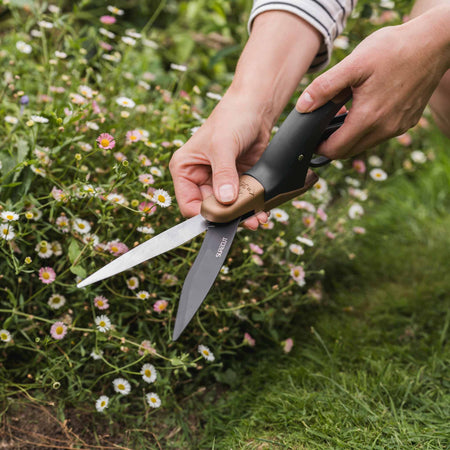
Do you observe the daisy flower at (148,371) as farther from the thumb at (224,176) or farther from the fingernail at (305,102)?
the fingernail at (305,102)

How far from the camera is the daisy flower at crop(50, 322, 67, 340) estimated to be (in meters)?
1.23

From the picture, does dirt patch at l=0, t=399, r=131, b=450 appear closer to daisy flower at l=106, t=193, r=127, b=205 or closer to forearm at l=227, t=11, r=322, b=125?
daisy flower at l=106, t=193, r=127, b=205

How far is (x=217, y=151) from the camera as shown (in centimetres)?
117

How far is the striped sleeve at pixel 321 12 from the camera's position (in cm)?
135

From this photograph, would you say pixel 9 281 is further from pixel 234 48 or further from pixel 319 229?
pixel 234 48

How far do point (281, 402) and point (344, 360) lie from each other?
0.97 ft

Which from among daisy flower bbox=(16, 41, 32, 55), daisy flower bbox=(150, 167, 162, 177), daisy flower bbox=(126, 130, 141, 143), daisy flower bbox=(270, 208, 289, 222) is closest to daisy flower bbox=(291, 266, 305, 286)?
daisy flower bbox=(270, 208, 289, 222)

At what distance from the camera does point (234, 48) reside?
2105 mm

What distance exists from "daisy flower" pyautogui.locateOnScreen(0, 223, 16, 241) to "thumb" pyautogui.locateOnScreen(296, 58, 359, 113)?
715 mm

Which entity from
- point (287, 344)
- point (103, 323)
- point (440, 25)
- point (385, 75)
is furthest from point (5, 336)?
point (440, 25)

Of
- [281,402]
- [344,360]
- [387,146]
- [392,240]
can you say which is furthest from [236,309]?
[387,146]

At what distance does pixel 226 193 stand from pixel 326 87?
31cm

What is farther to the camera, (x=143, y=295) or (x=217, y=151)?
(x=143, y=295)

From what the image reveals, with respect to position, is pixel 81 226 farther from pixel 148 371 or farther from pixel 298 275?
pixel 298 275
